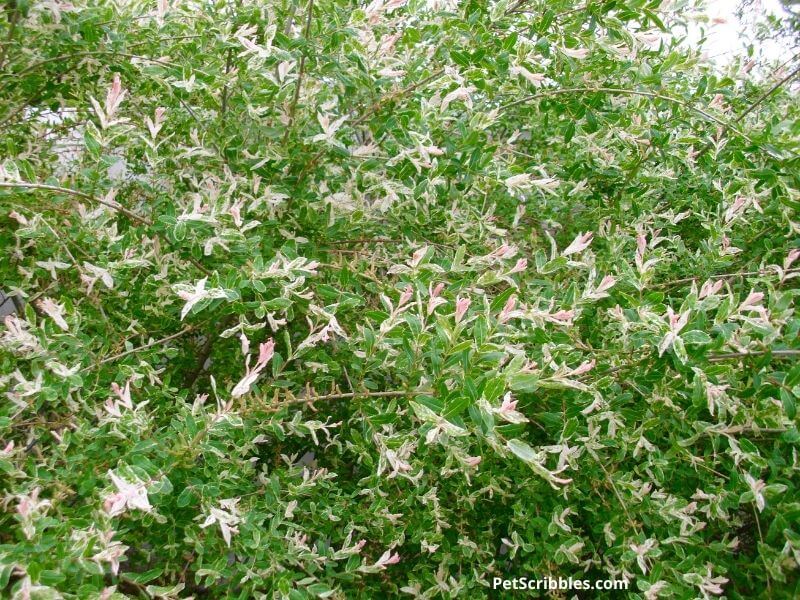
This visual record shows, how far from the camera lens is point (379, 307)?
8.05 feet

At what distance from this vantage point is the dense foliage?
5.51 feet

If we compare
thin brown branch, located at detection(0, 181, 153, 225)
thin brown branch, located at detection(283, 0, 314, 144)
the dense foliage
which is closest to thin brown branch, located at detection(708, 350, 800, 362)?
the dense foliage

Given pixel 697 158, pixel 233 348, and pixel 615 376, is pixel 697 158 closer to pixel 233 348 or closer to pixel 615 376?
pixel 615 376

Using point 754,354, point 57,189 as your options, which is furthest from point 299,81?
point 754,354

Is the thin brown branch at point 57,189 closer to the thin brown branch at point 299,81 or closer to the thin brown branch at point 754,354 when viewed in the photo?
the thin brown branch at point 299,81

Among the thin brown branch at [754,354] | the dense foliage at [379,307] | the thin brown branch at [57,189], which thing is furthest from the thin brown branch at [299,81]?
the thin brown branch at [754,354]

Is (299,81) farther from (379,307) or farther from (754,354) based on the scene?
(754,354)

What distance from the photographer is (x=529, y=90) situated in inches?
88.8

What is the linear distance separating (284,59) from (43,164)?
4.20 ft

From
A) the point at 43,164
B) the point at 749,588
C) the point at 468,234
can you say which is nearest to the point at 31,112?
the point at 43,164

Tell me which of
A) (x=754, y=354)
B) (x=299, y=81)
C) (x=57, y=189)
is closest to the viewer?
(x=57, y=189)

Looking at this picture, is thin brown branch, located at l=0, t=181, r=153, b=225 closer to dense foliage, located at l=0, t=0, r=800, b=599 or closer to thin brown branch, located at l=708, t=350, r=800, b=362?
dense foliage, located at l=0, t=0, r=800, b=599

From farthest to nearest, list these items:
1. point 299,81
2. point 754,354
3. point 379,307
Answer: point 379,307, point 299,81, point 754,354

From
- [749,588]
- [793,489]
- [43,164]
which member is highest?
[43,164]
